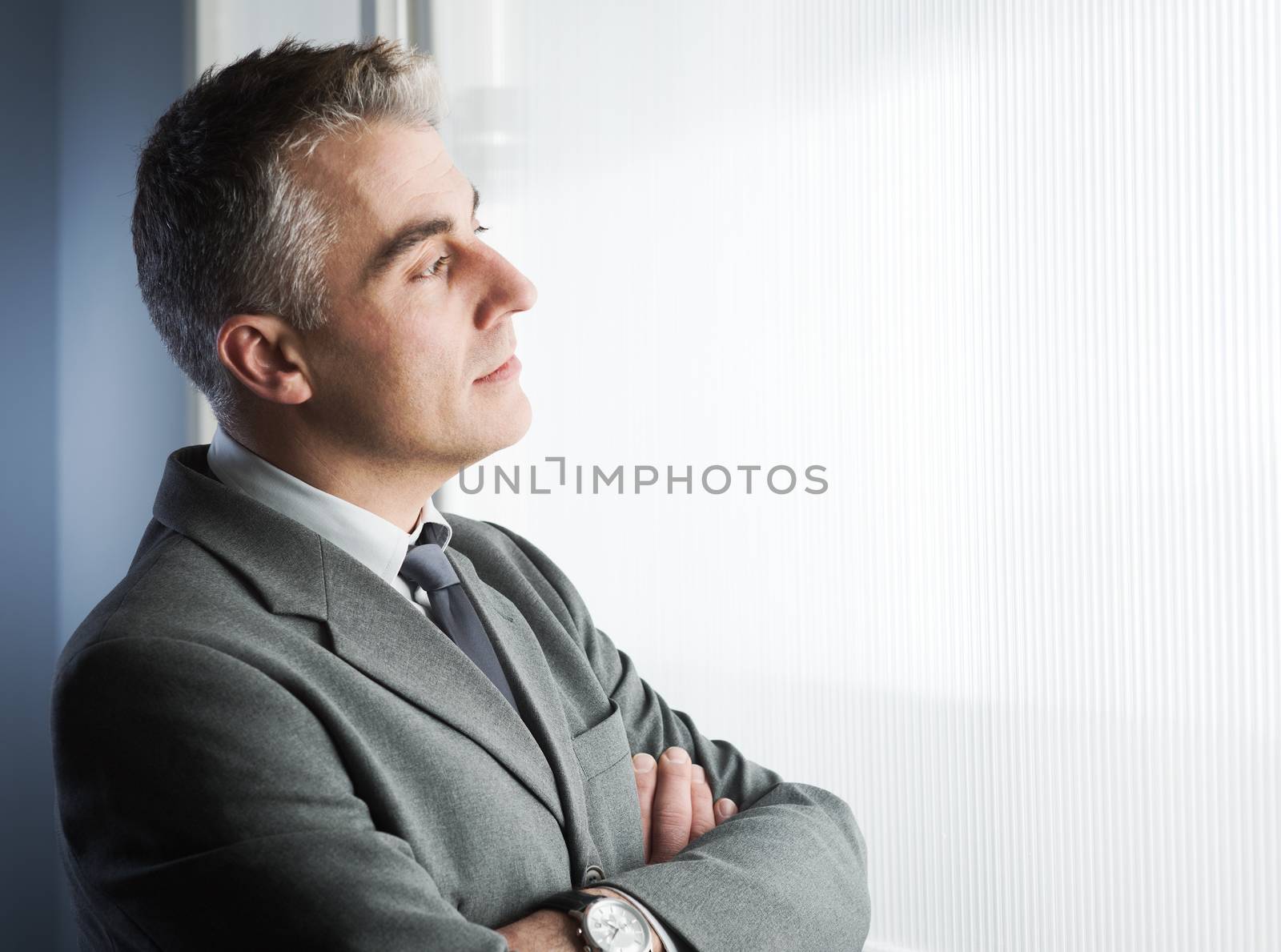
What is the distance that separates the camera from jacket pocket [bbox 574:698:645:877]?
129cm

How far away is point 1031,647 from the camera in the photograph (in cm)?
171

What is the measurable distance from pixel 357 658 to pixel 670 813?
19.3 inches

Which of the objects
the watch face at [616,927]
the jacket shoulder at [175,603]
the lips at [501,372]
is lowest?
the watch face at [616,927]

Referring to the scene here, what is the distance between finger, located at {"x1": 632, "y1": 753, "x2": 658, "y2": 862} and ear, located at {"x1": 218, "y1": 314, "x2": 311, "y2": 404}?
2.08 ft

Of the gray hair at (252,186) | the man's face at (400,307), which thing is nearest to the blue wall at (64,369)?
the gray hair at (252,186)

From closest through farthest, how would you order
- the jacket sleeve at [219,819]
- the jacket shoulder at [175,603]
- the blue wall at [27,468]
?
1. the jacket sleeve at [219,819]
2. the jacket shoulder at [175,603]
3. the blue wall at [27,468]

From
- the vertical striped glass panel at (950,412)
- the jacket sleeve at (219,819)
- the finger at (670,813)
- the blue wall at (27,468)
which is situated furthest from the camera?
the blue wall at (27,468)

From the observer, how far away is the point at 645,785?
141 cm

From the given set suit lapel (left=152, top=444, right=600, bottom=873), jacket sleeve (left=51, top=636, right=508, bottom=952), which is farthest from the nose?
jacket sleeve (left=51, top=636, right=508, bottom=952)

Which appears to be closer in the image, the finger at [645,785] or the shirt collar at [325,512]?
the shirt collar at [325,512]

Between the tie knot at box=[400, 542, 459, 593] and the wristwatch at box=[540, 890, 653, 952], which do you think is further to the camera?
the tie knot at box=[400, 542, 459, 593]

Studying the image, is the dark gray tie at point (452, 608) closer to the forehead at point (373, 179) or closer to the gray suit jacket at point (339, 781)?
the gray suit jacket at point (339, 781)

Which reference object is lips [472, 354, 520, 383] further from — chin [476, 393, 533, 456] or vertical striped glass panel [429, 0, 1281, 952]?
vertical striped glass panel [429, 0, 1281, 952]

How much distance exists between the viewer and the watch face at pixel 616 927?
40.9 inches
